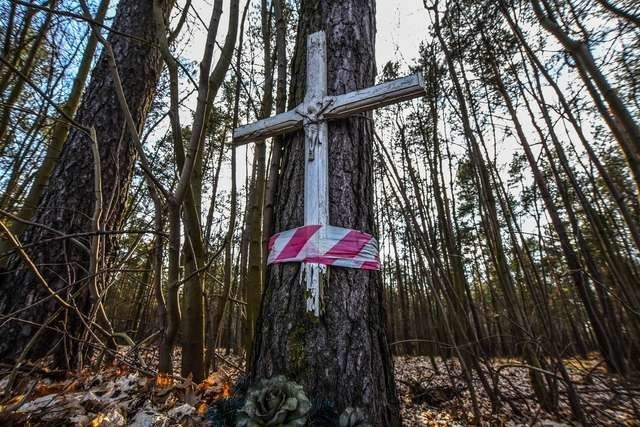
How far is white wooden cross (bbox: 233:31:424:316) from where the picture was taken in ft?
3.70

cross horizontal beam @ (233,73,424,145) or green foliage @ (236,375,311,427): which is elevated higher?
cross horizontal beam @ (233,73,424,145)

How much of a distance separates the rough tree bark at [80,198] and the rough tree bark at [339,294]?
1.07m

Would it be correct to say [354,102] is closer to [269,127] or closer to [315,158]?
[315,158]

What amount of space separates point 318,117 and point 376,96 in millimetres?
259

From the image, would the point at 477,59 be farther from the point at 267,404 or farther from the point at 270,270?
the point at 267,404

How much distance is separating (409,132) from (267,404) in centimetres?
880

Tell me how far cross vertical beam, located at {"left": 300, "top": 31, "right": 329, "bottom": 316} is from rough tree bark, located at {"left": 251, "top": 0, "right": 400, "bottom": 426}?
0.13 feet

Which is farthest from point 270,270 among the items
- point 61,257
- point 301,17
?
point 61,257

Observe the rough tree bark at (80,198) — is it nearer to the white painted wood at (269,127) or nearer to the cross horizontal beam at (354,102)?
the white painted wood at (269,127)

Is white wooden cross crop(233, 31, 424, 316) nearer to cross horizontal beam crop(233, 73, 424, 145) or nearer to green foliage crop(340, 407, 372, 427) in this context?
cross horizontal beam crop(233, 73, 424, 145)

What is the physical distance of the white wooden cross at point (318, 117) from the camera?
1129mm

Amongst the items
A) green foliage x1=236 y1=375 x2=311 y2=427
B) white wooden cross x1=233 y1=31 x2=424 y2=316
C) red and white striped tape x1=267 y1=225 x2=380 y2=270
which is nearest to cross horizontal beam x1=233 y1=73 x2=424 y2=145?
white wooden cross x1=233 y1=31 x2=424 y2=316

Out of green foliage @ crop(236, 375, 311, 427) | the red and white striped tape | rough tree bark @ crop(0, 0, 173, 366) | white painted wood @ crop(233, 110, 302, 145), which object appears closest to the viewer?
green foliage @ crop(236, 375, 311, 427)

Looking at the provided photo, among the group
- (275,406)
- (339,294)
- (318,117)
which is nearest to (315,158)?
(318,117)
